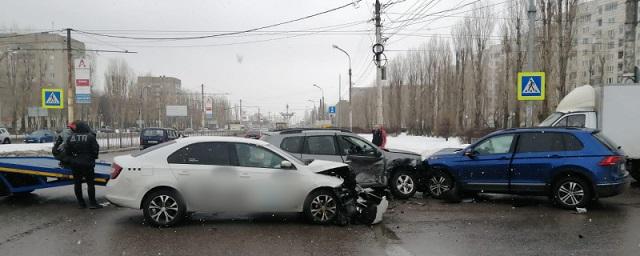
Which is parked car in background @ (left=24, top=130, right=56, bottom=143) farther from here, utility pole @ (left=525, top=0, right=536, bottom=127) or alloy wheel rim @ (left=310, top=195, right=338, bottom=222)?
alloy wheel rim @ (left=310, top=195, right=338, bottom=222)

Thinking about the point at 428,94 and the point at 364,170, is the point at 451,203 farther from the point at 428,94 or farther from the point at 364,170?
the point at 428,94

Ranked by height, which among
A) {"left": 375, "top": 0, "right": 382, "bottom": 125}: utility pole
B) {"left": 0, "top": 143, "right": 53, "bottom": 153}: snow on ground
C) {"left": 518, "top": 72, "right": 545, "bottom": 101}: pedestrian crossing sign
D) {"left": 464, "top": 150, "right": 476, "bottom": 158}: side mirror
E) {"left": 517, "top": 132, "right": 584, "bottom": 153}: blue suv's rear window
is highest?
{"left": 375, "top": 0, "right": 382, "bottom": 125}: utility pole

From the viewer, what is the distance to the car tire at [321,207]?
748 cm

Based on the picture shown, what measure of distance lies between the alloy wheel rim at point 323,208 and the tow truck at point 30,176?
15.3 feet

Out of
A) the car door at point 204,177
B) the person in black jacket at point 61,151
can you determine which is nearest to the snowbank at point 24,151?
the person in black jacket at point 61,151

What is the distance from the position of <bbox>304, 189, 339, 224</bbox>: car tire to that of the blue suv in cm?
347

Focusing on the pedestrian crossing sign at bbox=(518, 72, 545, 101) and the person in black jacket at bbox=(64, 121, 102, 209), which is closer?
the person in black jacket at bbox=(64, 121, 102, 209)

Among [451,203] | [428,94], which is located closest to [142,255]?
[451,203]

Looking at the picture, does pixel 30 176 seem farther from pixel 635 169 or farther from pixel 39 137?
pixel 39 137

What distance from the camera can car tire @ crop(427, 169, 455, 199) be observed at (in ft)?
32.6

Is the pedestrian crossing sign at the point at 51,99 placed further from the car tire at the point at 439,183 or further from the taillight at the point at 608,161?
the taillight at the point at 608,161

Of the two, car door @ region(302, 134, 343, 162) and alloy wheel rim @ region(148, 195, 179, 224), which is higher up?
car door @ region(302, 134, 343, 162)

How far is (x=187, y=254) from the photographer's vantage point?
587cm

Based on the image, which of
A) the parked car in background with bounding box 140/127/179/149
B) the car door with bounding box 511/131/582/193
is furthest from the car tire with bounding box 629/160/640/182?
the parked car in background with bounding box 140/127/179/149
